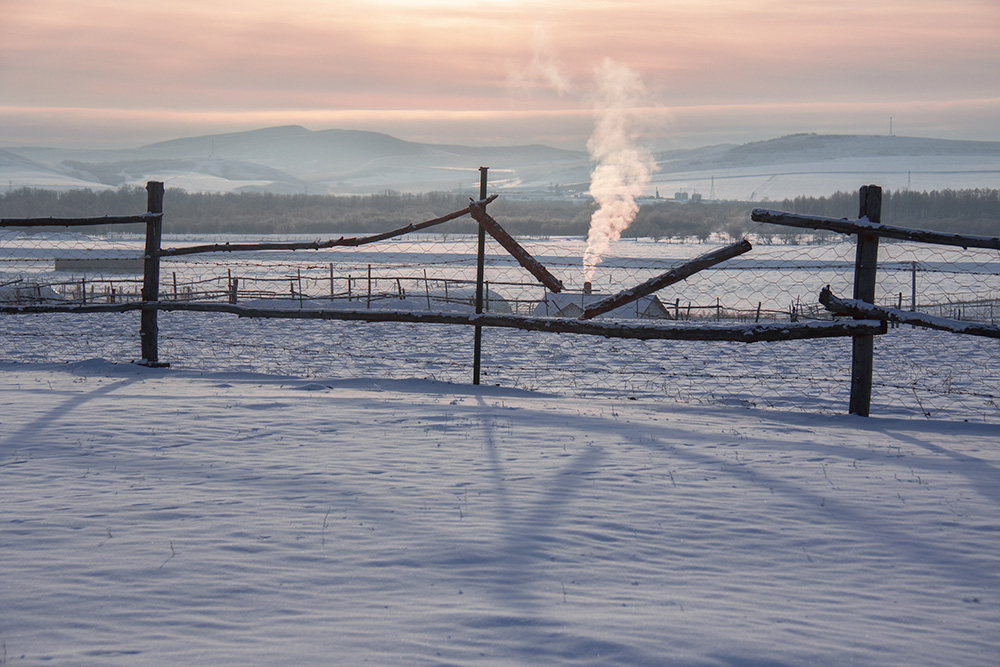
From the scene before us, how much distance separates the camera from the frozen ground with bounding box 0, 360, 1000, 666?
2852 mm

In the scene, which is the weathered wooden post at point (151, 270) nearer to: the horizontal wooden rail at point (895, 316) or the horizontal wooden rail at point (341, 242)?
the horizontal wooden rail at point (341, 242)

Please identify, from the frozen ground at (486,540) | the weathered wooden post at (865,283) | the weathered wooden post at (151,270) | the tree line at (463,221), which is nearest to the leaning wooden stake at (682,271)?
the weathered wooden post at (865,283)

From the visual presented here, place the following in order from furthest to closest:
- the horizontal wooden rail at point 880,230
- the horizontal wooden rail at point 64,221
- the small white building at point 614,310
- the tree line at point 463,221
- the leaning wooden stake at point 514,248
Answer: the tree line at point 463,221
the small white building at point 614,310
the horizontal wooden rail at point 64,221
the leaning wooden stake at point 514,248
the horizontal wooden rail at point 880,230

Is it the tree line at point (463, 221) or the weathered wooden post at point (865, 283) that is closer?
the weathered wooden post at point (865, 283)

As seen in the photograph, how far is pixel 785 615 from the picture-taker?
3086mm

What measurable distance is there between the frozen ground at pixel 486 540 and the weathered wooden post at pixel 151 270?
2.50m

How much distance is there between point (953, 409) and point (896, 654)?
23.4 ft

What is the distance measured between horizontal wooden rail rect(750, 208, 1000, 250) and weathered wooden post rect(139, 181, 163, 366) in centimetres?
624

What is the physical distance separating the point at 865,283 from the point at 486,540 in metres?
4.78

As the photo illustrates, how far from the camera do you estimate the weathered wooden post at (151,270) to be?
8.86 meters

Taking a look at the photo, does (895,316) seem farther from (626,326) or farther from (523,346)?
(523,346)

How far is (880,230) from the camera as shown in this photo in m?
6.79

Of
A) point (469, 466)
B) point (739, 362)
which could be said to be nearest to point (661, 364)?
point (739, 362)

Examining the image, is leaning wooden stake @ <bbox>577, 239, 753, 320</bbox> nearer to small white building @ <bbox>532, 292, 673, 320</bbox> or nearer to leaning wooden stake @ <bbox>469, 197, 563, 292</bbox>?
leaning wooden stake @ <bbox>469, 197, 563, 292</bbox>
